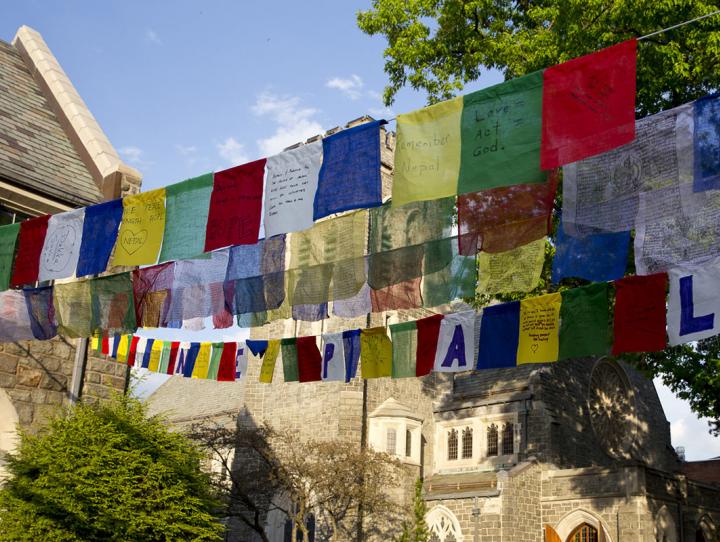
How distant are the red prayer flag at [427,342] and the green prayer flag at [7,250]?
617 centimetres

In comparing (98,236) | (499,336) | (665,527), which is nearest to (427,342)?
(499,336)

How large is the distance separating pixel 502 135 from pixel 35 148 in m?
8.86

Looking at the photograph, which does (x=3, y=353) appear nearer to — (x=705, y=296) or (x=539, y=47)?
(x=705, y=296)

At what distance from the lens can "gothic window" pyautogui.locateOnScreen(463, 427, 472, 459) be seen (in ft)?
109

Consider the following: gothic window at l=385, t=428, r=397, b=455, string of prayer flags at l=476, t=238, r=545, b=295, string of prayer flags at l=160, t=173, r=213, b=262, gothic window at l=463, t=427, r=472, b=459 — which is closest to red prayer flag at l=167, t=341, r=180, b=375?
string of prayer flags at l=160, t=173, r=213, b=262

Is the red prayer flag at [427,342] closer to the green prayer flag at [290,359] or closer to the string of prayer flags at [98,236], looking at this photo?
the green prayer flag at [290,359]

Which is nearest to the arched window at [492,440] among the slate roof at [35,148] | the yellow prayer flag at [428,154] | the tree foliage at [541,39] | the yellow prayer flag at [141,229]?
the tree foliage at [541,39]

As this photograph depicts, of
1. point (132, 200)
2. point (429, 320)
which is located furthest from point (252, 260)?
point (429, 320)

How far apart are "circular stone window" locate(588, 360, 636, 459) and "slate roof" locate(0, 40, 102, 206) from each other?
25.7m

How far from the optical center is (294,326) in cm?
3366

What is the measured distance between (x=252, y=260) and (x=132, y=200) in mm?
1861

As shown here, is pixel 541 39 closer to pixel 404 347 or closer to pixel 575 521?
pixel 404 347

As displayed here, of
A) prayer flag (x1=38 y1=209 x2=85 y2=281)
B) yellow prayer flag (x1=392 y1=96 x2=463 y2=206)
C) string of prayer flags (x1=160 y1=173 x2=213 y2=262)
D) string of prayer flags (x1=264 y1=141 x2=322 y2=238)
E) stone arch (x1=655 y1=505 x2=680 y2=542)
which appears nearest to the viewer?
yellow prayer flag (x1=392 y1=96 x2=463 y2=206)

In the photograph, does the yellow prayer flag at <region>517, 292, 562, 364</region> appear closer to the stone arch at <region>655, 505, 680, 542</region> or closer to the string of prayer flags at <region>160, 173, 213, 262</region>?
the string of prayer flags at <region>160, 173, 213, 262</region>
